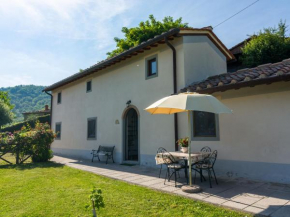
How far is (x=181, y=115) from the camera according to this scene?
7.86m

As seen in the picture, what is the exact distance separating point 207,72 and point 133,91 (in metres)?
3.35

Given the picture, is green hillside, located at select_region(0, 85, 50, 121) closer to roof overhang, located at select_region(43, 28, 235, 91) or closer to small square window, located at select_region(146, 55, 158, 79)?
roof overhang, located at select_region(43, 28, 235, 91)

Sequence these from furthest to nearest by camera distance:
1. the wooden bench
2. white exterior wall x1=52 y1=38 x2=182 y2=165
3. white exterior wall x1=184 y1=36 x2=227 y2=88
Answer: the wooden bench
white exterior wall x1=52 y1=38 x2=182 y2=165
white exterior wall x1=184 y1=36 x2=227 y2=88

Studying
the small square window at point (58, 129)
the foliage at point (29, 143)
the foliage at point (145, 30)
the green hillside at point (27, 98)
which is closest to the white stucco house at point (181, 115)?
the small square window at point (58, 129)

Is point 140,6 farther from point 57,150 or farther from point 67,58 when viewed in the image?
point 57,150

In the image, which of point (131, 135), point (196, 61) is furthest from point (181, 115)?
point (131, 135)

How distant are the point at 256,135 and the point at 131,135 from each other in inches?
232

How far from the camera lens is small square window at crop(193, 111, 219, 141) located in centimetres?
700

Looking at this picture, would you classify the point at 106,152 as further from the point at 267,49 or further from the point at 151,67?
the point at 267,49

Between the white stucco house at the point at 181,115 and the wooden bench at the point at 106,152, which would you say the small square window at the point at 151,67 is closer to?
the white stucco house at the point at 181,115

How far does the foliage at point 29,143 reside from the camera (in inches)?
406

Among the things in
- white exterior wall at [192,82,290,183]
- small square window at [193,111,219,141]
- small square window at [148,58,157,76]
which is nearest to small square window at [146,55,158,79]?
small square window at [148,58,157,76]

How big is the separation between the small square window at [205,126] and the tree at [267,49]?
8.17 meters

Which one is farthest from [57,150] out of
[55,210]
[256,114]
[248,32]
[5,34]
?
[248,32]
